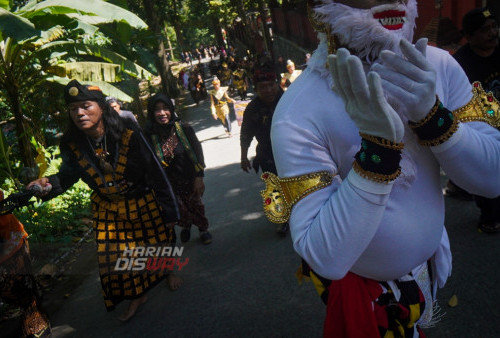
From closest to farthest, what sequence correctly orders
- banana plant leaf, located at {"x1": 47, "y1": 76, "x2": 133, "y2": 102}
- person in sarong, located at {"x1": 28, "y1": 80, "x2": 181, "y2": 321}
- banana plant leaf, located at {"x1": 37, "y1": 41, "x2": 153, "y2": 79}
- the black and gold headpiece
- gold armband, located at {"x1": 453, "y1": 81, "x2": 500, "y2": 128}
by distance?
gold armband, located at {"x1": 453, "y1": 81, "x2": 500, "y2": 128} < the black and gold headpiece < person in sarong, located at {"x1": 28, "y1": 80, "x2": 181, "y2": 321} < banana plant leaf, located at {"x1": 37, "y1": 41, "x2": 153, "y2": 79} < banana plant leaf, located at {"x1": 47, "y1": 76, "x2": 133, "y2": 102}

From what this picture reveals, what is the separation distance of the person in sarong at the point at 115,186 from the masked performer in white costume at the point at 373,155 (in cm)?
228

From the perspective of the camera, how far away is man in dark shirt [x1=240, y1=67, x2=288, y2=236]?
471 cm

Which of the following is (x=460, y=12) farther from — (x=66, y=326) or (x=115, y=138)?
(x=66, y=326)

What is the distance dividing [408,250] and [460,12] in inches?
280

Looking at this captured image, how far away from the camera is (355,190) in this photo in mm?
1153

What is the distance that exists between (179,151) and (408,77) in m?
4.09

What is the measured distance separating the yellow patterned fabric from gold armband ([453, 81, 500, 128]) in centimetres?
281

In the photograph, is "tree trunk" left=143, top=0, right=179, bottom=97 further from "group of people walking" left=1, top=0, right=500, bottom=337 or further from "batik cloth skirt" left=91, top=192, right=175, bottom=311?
"group of people walking" left=1, top=0, right=500, bottom=337

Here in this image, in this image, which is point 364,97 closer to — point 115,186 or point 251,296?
point 115,186

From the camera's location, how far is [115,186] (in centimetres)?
351

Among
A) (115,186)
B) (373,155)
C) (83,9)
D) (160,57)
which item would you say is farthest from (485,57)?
(160,57)

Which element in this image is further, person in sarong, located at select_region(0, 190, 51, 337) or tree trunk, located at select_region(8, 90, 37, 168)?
tree trunk, located at select_region(8, 90, 37, 168)

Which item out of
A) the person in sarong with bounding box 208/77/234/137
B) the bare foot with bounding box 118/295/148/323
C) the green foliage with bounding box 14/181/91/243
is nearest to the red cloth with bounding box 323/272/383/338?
the bare foot with bounding box 118/295/148/323

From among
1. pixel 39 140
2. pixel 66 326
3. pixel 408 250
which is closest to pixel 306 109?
pixel 408 250
